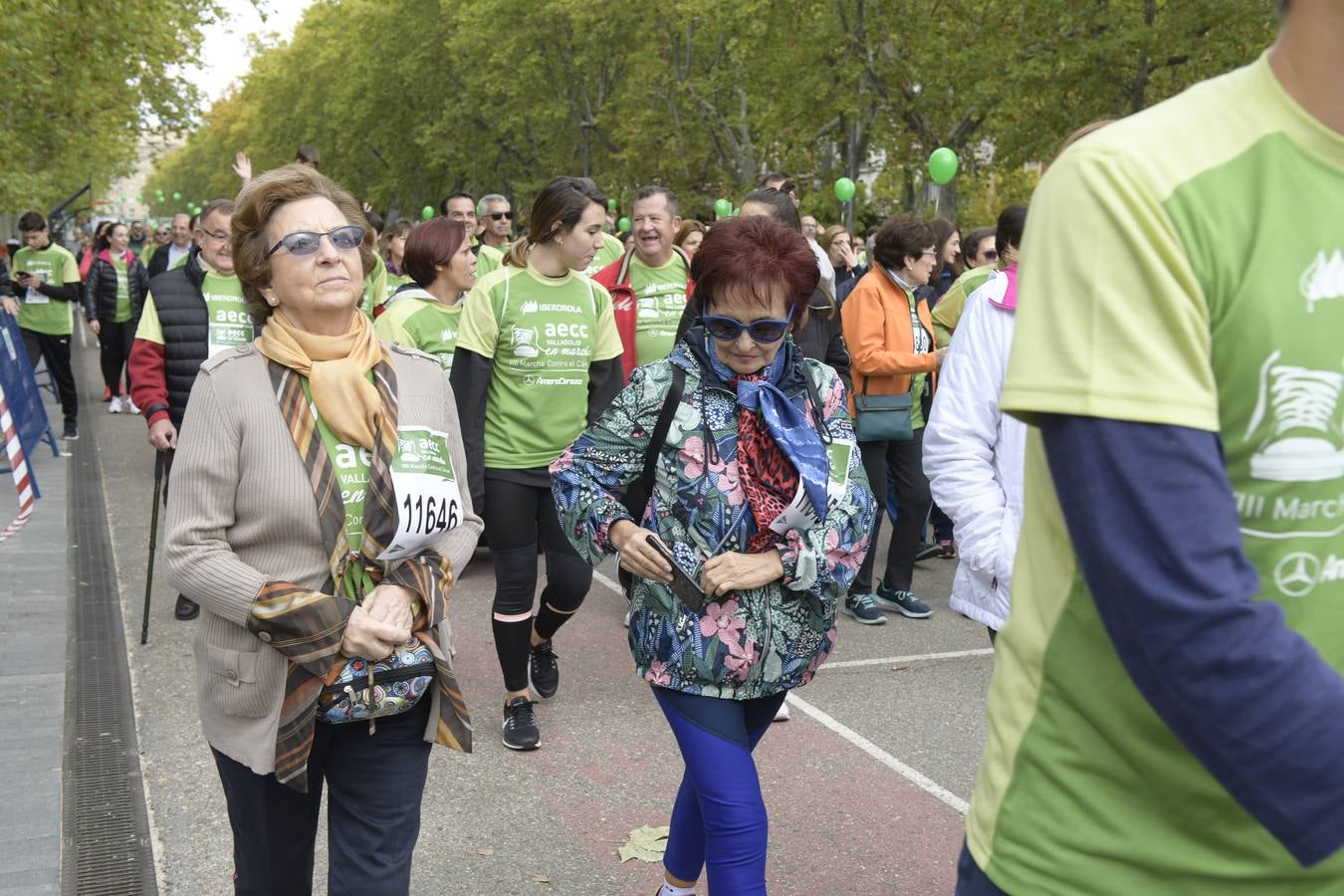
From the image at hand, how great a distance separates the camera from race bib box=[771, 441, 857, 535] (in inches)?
118

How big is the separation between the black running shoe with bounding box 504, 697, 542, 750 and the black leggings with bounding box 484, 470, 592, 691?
74mm

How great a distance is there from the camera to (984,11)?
25172 mm

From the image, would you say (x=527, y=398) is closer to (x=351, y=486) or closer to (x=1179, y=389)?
(x=351, y=486)

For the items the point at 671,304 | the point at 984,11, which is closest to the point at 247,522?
the point at 671,304

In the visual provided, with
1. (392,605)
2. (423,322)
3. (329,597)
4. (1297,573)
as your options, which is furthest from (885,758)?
(1297,573)

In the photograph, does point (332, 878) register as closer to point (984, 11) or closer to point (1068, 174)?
point (1068, 174)

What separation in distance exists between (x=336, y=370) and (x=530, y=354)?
104 inches

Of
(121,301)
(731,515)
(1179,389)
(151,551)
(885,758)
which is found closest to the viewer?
(1179,389)

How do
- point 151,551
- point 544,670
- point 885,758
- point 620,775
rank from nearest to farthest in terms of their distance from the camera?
1. point 620,775
2. point 885,758
3. point 544,670
4. point 151,551

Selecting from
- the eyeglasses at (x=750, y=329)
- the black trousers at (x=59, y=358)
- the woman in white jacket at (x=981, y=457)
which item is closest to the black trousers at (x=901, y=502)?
the woman in white jacket at (x=981, y=457)

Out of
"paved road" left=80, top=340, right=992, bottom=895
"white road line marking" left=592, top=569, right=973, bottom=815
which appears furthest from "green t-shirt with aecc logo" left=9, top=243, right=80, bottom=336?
"white road line marking" left=592, top=569, right=973, bottom=815

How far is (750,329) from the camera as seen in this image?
308 cm

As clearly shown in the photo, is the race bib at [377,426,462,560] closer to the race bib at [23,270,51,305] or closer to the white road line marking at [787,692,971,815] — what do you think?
the white road line marking at [787,692,971,815]

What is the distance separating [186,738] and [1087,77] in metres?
19.3
